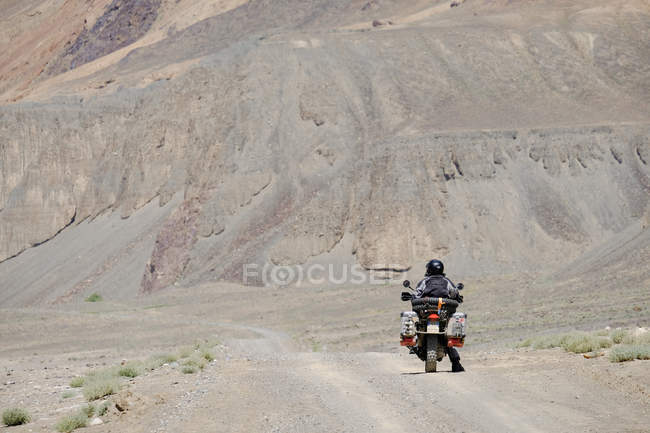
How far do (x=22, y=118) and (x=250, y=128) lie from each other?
106 feet

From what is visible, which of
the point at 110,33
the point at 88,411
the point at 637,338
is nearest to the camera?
the point at 88,411

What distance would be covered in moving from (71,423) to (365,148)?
68.2 metres

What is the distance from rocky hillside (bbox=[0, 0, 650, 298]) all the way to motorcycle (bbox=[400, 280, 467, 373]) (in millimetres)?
41443

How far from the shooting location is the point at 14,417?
14203 mm

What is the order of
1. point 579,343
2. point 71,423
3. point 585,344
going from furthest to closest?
point 579,343
point 585,344
point 71,423

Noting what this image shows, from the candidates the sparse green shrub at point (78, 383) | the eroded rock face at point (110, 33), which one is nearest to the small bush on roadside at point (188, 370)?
the sparse green shrub at point (78, 383)

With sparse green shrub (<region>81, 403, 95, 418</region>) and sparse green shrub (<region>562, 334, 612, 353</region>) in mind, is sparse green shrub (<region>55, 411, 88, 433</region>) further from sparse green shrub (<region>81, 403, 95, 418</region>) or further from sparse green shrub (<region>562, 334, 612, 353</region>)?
sparse green shrub (<region>562, 334, 612, 353</region>)

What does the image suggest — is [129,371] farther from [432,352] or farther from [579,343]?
[579,343]

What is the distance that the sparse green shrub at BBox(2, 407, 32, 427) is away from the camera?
558 inches

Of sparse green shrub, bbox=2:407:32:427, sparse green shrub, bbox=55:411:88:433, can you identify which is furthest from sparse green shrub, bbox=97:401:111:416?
sparse green shrub, bbox=2:407:32:427

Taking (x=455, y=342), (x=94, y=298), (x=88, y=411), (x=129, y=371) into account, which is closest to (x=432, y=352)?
(x=455, y=342)

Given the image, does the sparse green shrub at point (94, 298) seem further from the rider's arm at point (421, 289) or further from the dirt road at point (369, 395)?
the rider's arm at point (421, 289)

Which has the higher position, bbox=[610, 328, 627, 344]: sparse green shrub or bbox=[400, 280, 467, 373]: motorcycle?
bbox=[400, 280, 467, 373]: motorcycle

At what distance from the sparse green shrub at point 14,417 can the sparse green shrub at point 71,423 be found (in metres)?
1.59
